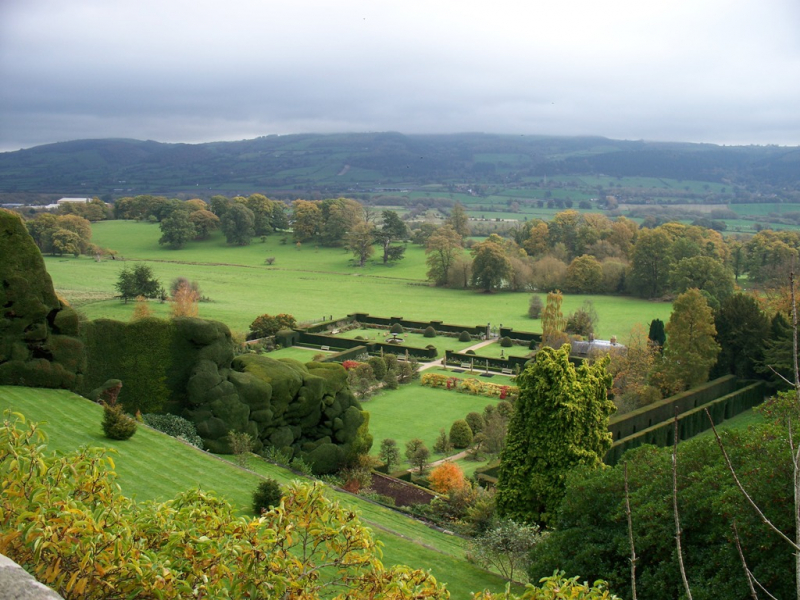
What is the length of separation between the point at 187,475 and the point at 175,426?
4.63 metres

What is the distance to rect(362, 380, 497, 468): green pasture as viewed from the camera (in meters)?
29.0

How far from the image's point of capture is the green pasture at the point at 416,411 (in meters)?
29.0

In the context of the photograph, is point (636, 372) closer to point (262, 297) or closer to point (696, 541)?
point (696, 541)

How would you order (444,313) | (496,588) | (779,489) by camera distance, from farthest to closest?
(444,313) → (496,588) → (779,489)

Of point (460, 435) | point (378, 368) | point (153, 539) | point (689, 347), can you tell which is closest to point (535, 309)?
point (378, 368)

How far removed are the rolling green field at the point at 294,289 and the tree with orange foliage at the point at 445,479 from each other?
30235 mm

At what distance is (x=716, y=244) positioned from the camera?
73.7 m

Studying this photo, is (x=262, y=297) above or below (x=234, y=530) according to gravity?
below

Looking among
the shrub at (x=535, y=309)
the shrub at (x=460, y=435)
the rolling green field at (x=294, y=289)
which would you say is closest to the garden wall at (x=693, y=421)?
the shrub at (x=460, y=435)

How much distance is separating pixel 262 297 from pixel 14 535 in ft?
197

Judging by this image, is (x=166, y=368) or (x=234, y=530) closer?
(x=234, y=530)

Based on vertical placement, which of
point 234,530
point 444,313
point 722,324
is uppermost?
point 234,530

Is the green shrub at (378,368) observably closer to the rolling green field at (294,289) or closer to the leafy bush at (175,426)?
the rolling green field at (294,289)

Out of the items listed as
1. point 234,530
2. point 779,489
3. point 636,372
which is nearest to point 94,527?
point 234,530
